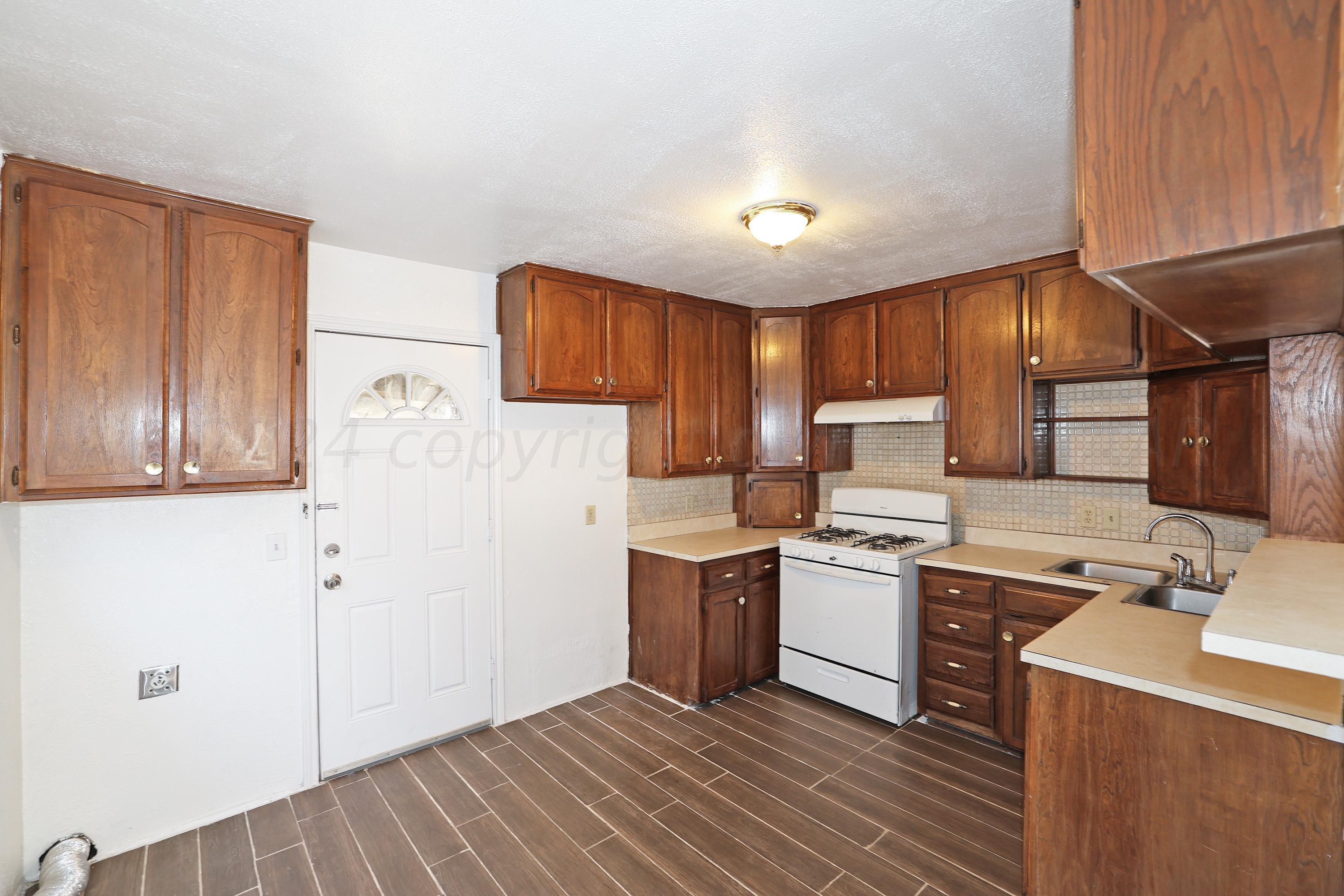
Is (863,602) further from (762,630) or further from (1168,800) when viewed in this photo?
(1168,800)

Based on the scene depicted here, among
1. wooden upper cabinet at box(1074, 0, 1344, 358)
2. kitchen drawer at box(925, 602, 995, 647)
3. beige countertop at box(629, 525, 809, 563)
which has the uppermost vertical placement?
wooden upper cabinet at box(1074, 0, 1344, 358)

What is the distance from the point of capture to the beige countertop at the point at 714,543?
3561mm

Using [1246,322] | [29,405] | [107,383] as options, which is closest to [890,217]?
[1246,322]

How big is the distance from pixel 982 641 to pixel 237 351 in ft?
11.3

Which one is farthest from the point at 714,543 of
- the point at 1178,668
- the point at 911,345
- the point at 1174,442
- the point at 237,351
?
the point at 237,351

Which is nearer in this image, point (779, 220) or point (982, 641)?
point (779, 220)

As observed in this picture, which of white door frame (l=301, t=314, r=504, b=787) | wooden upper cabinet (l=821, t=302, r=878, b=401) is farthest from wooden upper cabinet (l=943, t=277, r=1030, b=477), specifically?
white door frame (l=301, t=314, r=504, b=787)

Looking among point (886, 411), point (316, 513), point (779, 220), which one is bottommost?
point (316, 513)

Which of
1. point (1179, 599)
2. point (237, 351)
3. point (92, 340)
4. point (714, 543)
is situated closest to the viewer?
point (92, 340)

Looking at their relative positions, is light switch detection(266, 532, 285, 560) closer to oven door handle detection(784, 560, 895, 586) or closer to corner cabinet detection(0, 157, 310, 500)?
corner cabinet detection(0, 157, 310, 500)

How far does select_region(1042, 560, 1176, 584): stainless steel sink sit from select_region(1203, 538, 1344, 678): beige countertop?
1.74m

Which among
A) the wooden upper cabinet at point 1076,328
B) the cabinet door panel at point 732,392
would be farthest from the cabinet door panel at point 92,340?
the wooden upper cabinet at point 1076,328

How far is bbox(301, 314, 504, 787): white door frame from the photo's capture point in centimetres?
273

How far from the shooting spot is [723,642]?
11.8 feet
